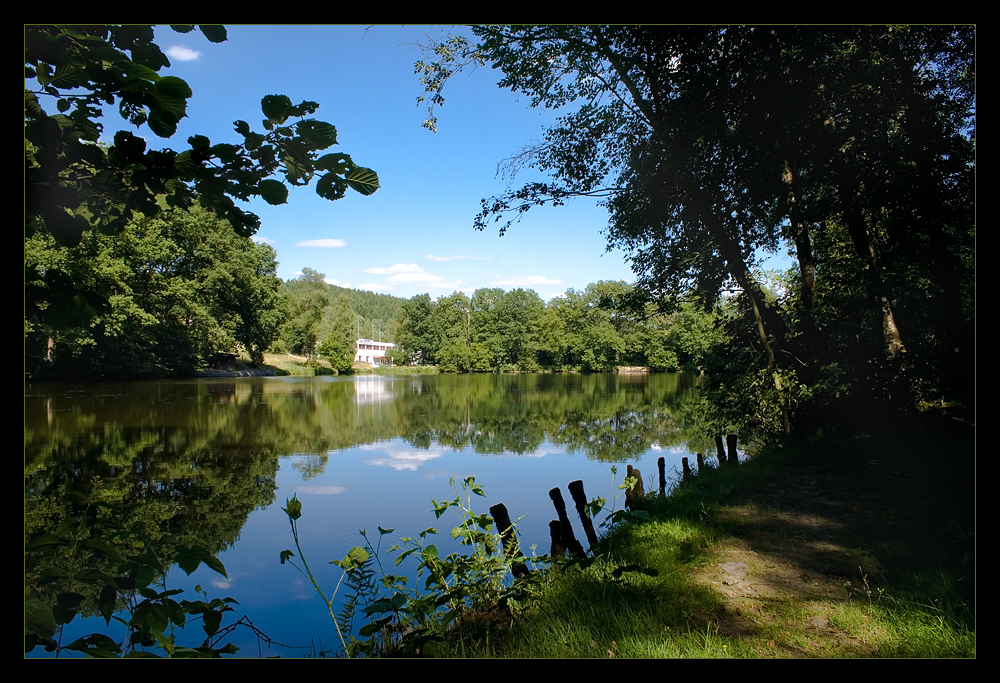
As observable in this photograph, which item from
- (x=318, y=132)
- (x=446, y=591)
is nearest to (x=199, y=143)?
(x=318, y=132)

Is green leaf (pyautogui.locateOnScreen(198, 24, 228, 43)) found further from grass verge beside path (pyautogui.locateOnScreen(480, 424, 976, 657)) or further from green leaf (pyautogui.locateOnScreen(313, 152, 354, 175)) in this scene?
grass verge beside path (pyautogui.locateOnScreen(480, 424, 976, 657))

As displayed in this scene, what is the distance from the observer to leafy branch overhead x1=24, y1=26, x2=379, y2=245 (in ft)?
5.36

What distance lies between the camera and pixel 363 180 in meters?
1.63

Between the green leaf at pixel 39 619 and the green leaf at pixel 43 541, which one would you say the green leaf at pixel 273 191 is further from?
the green leaf at pixel 39 619

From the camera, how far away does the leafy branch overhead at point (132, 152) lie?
1.63 metres

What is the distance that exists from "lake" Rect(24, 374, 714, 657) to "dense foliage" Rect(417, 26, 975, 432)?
7.57ft

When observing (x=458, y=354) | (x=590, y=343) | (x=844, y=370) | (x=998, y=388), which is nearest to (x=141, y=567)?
(x=998, y=388)

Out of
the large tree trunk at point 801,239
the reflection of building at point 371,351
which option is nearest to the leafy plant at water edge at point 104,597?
the large tree trunk at point 801,239

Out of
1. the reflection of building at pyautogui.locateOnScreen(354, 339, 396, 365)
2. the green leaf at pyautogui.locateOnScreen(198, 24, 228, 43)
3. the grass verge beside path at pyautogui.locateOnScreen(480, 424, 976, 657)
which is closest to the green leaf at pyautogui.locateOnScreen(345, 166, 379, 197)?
the green leaf at pyautogui.locateOnScreen(198, 24, 228, 43)

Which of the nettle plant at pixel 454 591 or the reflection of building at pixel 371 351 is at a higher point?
the reflection of building at pixel 371 351

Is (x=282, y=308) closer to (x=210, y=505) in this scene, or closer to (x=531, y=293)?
(x=531, y=293)

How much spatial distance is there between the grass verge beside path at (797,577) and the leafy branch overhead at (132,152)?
8.47ft

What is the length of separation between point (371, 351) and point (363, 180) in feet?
212

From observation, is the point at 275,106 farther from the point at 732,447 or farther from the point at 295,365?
the point at 295,365
